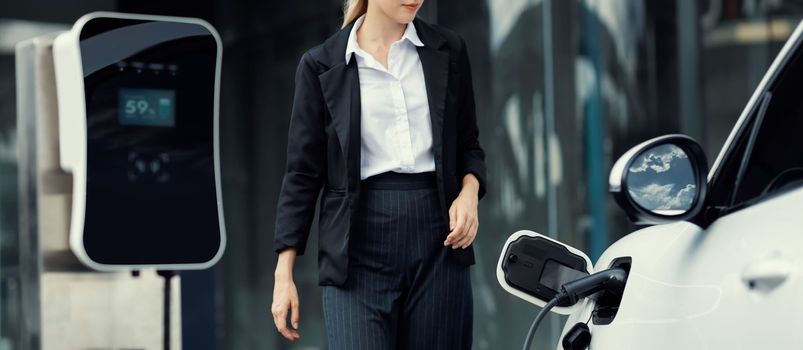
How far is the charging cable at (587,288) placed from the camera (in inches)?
88.0

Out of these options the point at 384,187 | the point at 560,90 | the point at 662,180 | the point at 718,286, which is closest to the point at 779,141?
the point at 662,180

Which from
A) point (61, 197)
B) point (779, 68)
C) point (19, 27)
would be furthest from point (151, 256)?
point (19, 27)

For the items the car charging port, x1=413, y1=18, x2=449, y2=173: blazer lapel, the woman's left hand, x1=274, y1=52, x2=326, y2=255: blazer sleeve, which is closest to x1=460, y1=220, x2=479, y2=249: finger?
the woman's left hand

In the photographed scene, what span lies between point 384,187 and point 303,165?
0.71ft

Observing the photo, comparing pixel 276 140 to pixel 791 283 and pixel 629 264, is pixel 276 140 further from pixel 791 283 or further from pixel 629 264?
pixel 791 283

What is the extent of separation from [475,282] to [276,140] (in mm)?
1715

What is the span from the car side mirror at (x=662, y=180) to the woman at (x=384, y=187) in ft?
2.31

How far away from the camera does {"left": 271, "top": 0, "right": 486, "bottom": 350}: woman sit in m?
2.75

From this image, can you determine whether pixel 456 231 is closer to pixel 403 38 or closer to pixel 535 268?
pixel 535 268

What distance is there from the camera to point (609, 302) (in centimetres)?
230

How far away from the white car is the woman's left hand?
47 centimetres

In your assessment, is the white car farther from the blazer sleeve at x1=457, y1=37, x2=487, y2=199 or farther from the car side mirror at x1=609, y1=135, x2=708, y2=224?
the blazer sleeve at x1=457, y1=37, x2=487, y2=199

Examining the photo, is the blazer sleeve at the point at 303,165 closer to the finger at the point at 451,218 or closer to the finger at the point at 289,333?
the finger at the point at 289,333

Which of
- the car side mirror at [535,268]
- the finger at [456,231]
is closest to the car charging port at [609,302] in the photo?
the car side mirror at [535,268]
